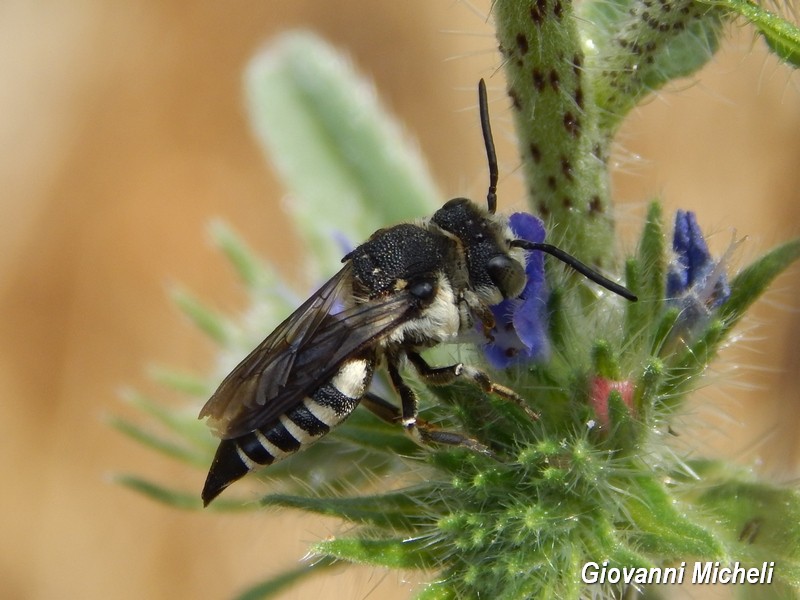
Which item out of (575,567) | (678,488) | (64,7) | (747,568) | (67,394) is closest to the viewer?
(575,567)

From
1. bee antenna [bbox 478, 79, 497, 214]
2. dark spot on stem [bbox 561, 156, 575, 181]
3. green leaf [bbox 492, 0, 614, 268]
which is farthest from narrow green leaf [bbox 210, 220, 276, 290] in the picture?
dark spot on stem [bbox 561, 156, 575, 181]

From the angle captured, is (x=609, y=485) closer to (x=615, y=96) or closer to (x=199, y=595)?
(x=615, y=96)

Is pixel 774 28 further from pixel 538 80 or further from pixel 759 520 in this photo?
pixel 759 520

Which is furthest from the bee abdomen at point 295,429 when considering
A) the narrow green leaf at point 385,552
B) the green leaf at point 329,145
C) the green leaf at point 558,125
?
the green leaf at point 329,145

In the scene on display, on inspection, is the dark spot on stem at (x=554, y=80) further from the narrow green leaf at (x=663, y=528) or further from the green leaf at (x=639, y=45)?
the narrow green leaf at (x=663, y=528)

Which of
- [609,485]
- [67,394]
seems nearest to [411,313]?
[609,485]

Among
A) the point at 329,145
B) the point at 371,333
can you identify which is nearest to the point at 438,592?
the point at 371,333
